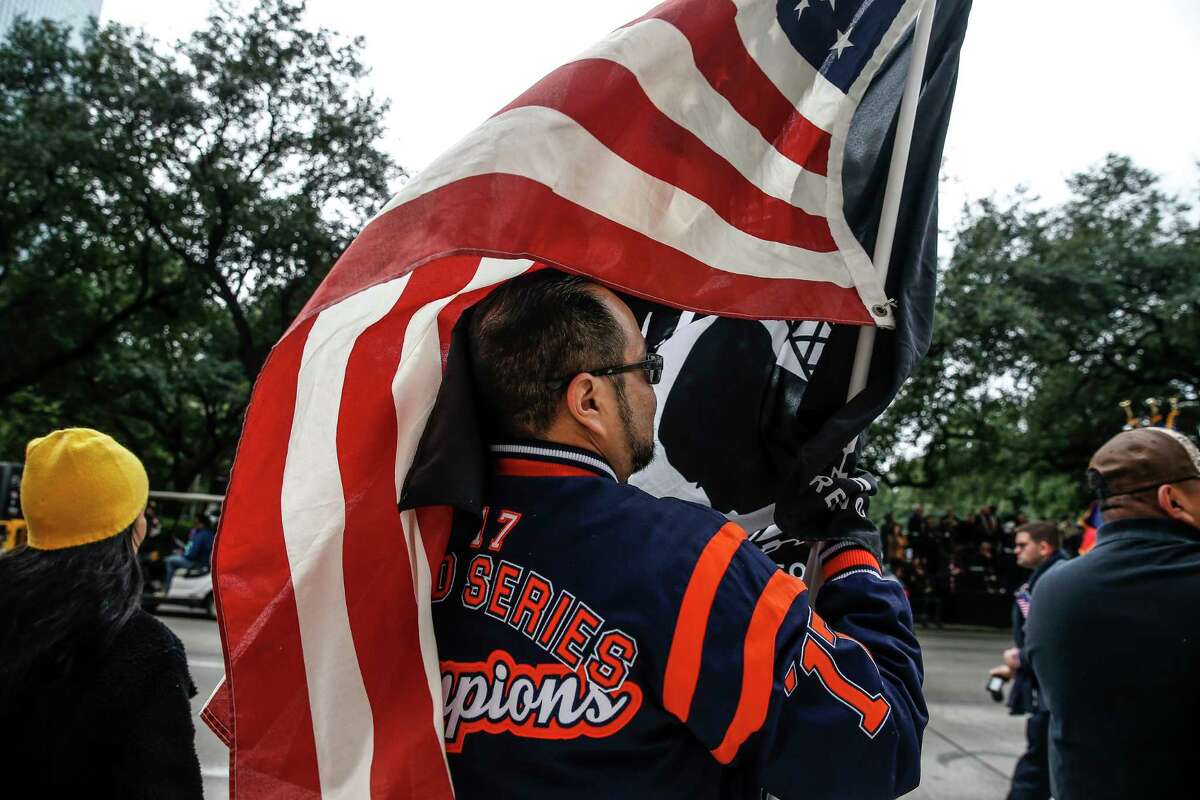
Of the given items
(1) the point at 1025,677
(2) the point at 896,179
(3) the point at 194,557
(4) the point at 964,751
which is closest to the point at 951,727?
(4) the point at 964,751

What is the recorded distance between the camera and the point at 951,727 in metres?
8.21

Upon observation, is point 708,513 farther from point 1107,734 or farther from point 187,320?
point 187,320

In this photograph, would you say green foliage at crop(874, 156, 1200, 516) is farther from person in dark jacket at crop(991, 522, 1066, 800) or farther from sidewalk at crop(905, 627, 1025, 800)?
person in dark jacket at crop(991, 522, 1066, 800)

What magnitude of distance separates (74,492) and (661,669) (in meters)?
1.64

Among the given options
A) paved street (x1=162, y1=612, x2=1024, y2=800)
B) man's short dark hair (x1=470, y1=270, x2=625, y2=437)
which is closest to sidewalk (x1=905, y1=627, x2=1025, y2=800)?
paved street (x1=162, y1=612, x2=1024, y2=800)

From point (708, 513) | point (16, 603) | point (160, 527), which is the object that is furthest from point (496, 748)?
point (160, 527)

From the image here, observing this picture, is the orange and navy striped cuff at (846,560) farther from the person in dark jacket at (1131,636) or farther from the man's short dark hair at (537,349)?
the person in dark jacket at (1131,636)

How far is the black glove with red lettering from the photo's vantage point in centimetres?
159

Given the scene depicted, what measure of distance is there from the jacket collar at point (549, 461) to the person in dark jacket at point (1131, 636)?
5.64 ft

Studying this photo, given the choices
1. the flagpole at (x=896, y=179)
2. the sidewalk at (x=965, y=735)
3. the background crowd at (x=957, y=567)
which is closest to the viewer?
the flagpole at (x=896, y=179)

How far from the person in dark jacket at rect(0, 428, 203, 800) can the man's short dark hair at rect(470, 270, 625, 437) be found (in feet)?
3.53

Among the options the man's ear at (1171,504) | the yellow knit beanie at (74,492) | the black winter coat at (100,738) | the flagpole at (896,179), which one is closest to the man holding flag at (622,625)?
the flagpole at (896,179)

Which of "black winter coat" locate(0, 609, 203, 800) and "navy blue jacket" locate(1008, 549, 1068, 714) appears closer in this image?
"black winter coat" locate(0, 609, 203, 800)

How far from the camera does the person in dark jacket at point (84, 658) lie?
187 cm
